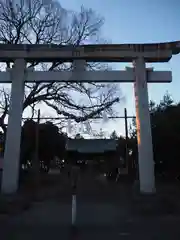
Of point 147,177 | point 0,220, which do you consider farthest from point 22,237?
point 147,177

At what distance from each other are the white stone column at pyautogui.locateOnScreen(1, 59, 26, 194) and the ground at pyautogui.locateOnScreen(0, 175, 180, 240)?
A: 168 centimetres

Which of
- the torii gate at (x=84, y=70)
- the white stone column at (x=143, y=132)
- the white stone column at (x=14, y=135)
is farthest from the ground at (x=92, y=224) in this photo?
the torii gate at (x=84, y=70)

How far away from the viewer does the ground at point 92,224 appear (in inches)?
299

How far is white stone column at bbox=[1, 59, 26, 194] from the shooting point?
13.7 meters

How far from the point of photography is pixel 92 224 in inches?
361

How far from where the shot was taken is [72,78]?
47.4 feet

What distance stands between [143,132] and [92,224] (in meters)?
5.72

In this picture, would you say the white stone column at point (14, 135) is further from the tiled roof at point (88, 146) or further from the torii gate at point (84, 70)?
the tiled roof at point (88, 146)

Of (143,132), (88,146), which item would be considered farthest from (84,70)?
(88,146)

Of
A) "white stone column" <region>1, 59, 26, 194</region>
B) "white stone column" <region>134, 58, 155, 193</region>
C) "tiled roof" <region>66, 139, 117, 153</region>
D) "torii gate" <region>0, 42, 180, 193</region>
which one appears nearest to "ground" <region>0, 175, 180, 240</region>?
"white stone column" <region>134, 58, 155, 193</region>

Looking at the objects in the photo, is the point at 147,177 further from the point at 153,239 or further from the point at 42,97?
the point at 42,97

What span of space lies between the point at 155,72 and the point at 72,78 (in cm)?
368

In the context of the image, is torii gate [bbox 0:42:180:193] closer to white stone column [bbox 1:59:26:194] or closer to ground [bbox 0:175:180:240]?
white stone column [bbox 1:59:26:194]

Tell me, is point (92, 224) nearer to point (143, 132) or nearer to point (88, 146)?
point (143, 132)
